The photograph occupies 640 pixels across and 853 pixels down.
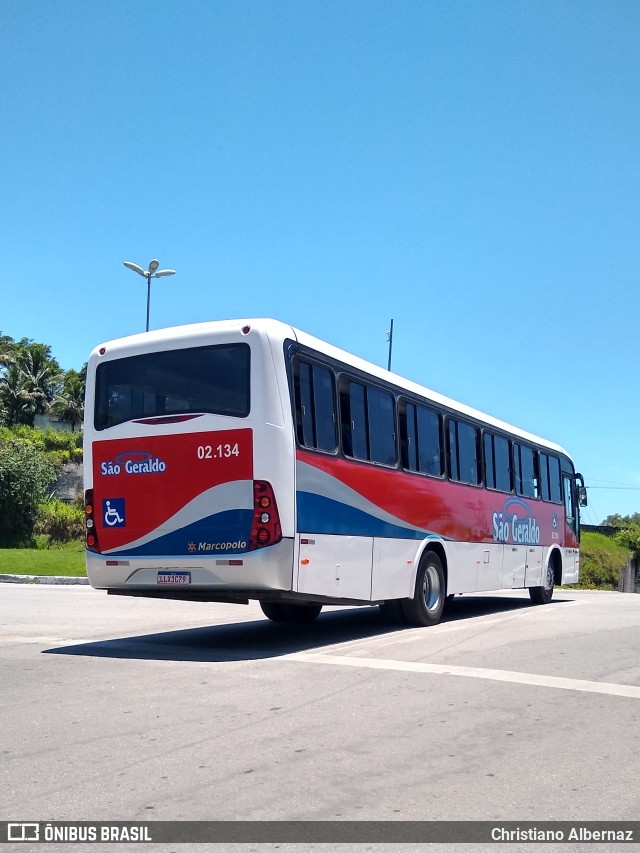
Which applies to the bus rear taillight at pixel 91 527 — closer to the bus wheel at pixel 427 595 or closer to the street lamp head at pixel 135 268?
the bus wheel at pixel 427 595

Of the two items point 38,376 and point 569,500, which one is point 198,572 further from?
point 38,376

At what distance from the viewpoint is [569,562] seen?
21547 mm

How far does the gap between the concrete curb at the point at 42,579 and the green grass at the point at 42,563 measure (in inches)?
18.3

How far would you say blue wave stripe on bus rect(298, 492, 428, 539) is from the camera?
10094mm

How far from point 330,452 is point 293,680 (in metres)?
3.30

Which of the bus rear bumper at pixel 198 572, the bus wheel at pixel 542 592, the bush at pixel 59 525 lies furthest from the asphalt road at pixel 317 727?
the bush at pixel 59 525

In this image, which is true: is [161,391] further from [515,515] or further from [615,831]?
[515,515]

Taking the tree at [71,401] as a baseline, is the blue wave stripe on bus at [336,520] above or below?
below

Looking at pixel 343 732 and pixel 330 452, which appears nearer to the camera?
pixel 343 732

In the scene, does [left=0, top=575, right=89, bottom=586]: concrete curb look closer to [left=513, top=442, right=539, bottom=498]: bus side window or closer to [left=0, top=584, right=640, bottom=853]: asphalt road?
[left=513, top=442, right=539, bottom=498]: bus side window

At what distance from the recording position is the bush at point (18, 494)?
1441 inches

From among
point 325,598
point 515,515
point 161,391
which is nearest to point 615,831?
point 325,598

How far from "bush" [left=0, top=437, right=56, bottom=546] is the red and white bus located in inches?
1063

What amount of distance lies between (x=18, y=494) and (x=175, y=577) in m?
28.5
